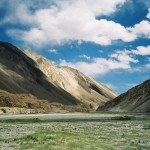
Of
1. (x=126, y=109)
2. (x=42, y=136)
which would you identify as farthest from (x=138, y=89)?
(x=42, y=136)

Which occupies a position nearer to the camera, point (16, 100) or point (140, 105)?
point (140, 105)

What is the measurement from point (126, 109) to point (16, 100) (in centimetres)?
4742

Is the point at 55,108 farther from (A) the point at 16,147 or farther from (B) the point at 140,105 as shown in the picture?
(A) the point at 16,147

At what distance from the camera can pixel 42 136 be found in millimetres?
29906

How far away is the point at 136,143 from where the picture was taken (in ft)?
91.8

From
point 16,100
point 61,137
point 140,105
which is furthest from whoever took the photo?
point 16,100

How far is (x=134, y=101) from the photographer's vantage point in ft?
561

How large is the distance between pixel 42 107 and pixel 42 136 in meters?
156

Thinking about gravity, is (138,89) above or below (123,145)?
above

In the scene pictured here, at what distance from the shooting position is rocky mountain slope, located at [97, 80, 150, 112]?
159 m

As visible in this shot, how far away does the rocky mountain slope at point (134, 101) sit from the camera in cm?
15890

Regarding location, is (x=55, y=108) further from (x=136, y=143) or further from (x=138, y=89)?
(x=136, y=143)

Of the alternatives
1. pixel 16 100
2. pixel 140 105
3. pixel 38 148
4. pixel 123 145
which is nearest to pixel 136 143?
pixel 123 145

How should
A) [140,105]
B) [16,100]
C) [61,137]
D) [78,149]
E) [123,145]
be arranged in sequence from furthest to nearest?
[16,100] → [140,105] → [61,137] → [123,145] → [78,149]
